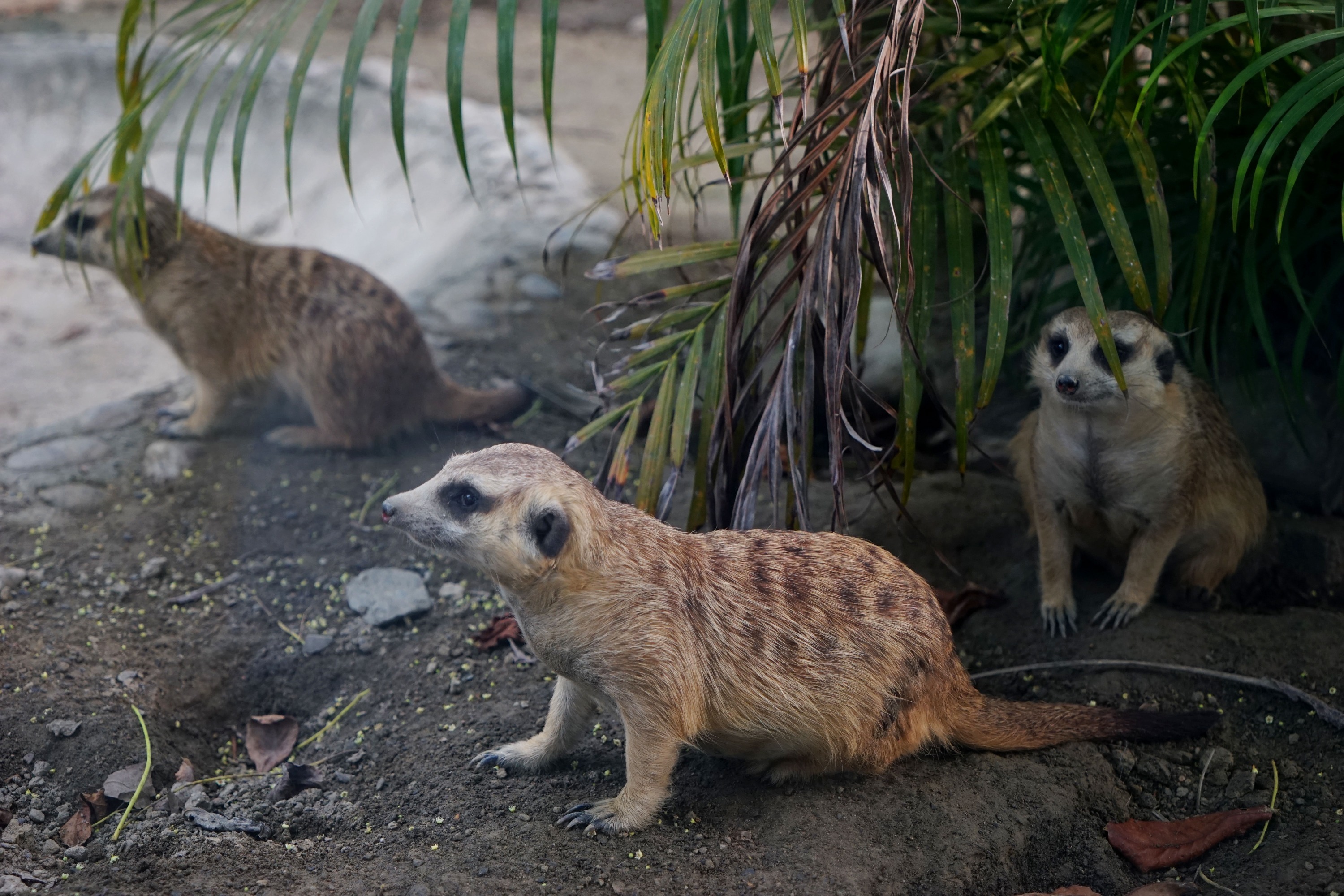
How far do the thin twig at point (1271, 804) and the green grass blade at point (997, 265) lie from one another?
1139mm

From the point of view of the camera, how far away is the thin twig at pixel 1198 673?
2652 mm

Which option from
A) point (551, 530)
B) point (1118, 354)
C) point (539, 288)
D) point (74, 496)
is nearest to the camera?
point (551, 530)

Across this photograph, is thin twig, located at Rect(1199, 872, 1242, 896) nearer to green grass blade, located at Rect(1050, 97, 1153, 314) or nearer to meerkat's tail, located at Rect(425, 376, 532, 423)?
green grass blade, located at Rect(1050, 97, 1153, 314)

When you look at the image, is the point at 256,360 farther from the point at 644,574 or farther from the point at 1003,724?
the point at 1003,724

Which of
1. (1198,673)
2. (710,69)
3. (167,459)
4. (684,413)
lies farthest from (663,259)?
(167,459)

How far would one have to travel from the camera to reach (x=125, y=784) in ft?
8.34

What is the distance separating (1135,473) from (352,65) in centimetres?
236

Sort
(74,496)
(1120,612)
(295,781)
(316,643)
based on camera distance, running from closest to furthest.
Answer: (295,781) < (1120,612) < (316,643) < (74,496)

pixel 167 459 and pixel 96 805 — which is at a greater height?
pixel 167 459

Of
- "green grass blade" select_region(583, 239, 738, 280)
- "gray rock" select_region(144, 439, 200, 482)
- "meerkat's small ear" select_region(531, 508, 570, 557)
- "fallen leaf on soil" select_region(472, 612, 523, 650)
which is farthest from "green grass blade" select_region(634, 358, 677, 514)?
"gray rock" select_region(144, 439, 200, 482)

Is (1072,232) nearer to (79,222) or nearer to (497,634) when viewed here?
(497,634)

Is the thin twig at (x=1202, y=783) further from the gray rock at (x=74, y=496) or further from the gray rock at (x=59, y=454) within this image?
the gray rock at (x=59, y=454)

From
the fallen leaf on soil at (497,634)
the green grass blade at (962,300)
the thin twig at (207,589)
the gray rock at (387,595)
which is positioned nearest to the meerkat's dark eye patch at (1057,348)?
the green grass blade at (962,300)

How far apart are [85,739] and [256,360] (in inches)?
80.6
